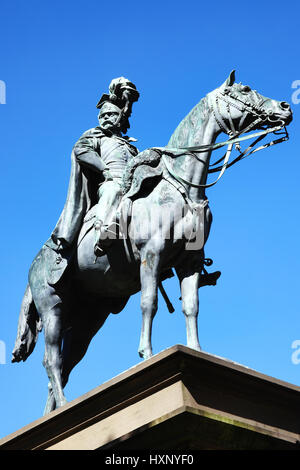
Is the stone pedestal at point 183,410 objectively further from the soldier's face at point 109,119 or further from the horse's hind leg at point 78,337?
the soldier's face at point 109,119

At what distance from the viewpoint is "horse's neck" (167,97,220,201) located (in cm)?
1269

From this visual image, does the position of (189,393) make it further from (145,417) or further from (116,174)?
(116,174)

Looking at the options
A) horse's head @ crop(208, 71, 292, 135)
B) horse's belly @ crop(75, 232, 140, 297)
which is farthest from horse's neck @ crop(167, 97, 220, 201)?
horse's belly @ crop(75, 232, 140, 297)

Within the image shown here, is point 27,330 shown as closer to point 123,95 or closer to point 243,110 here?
point 123,95

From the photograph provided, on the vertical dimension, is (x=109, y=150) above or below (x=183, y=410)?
above

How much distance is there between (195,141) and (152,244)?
5.04ft

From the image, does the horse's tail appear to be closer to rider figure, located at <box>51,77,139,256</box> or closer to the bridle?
rider figure, located at <box>51,77,139,256</box>

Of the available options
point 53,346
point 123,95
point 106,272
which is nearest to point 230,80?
point 123,95

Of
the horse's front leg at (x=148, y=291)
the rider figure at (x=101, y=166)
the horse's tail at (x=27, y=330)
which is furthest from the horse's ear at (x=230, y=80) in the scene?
the horse's tail at (x=27, y=330)

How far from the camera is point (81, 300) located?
1379cm

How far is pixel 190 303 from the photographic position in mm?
12266
